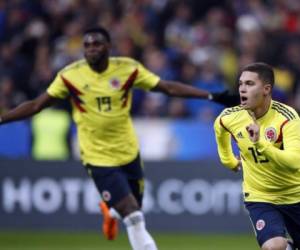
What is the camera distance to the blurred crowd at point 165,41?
1648 centimetres

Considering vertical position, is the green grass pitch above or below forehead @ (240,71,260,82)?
below

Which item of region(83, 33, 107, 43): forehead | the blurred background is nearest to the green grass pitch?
the blurred background

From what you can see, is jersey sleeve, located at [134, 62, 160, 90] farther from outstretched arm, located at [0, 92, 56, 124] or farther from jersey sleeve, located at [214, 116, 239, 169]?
jersey sleeve, located at [214, 116, 239, 169]

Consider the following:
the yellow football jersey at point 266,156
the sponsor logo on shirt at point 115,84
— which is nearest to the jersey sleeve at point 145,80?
the sponsor logo on shirt at point 115,84

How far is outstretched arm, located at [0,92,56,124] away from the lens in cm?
A: 1068

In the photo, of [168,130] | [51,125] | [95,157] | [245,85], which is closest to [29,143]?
[51,125]

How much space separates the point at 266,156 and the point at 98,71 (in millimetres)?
3326

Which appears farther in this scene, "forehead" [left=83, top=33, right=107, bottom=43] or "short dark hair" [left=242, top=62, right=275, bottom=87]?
"forehead" [left=83, top=33, right=107, bottom=43]

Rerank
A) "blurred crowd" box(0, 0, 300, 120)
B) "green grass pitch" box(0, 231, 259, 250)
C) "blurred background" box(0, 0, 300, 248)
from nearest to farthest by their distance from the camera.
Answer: "green grass pitch" box(0, 231, 259, 250) < "blurred background" box(0, 0, 300, 248) < "blurred crowd" box(0, 0, 300, 120)

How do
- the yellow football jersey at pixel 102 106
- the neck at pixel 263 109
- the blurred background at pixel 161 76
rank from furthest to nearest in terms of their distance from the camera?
the blurred background at pixel 161 76 → the yellow football jersey at pixel 102 106 → the neck at pixel 263 109

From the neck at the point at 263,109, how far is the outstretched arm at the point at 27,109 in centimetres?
301

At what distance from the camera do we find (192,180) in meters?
15.0

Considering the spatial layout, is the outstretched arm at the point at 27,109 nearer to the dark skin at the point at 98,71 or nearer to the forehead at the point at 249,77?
the dark skin at the point at 98,71

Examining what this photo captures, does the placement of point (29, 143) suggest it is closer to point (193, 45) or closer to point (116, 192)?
point (193, 45)
